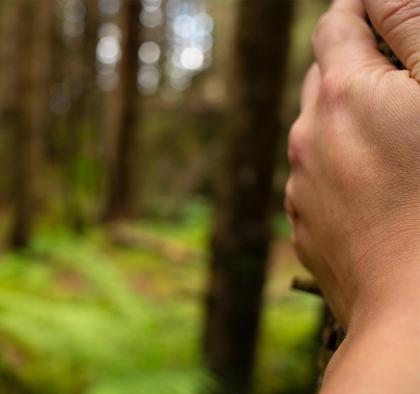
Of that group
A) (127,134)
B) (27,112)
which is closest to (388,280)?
(27,112)

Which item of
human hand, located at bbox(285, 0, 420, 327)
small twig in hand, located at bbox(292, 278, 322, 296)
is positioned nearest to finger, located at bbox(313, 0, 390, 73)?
human hand, located at bbox(285, 0, 420, 327)

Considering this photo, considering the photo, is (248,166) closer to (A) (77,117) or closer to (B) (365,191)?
(B) (365,191)

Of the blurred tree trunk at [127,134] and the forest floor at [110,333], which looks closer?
the forest floor at [110,333]

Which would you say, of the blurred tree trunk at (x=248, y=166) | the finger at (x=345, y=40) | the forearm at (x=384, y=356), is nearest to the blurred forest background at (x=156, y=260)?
the blurred tree trunk at (x=248, y=166)

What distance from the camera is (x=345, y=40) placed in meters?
1.11

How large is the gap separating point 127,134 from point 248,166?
7.53 metres

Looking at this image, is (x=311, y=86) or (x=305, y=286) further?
(x=305, y=286)

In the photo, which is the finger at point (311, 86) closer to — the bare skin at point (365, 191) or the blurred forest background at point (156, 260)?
the bare skin at point (365, 191)

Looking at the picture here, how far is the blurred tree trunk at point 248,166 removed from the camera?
340 centimetres

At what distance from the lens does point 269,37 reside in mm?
3408

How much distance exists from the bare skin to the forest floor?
83.6 inches

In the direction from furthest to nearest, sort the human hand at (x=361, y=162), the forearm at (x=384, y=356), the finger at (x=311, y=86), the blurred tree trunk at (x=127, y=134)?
the blurred tree trunk at (x=127, y=134)
the finger at (x=311, y=86)
the human hand at (x=361, y=162)
the forearm at (x=384, y=356)

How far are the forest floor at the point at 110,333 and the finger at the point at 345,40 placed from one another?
7.26 feet

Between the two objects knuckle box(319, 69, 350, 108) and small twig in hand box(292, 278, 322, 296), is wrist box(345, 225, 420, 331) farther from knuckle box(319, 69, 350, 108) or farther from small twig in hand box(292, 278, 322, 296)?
small twig in hand box(292, 278, 322, 296)
